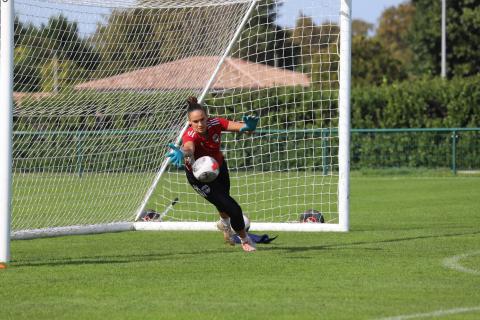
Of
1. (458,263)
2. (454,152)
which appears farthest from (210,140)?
(454,152)

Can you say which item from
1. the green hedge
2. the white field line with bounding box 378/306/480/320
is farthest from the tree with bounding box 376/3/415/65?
the white field line with bounding box 378/306/480/320

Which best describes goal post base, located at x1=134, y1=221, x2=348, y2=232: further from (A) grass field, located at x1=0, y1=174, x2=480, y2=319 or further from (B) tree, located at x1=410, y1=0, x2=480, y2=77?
(B) tree, located at x1=410, y1=0, x2=480, y2=77

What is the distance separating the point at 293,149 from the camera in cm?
2272

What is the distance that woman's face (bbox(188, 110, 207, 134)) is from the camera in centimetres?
1144

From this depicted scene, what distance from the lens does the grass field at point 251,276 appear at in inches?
301

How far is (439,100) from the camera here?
34031 millimetres

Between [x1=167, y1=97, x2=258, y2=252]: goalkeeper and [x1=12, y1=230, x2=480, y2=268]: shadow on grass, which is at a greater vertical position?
[x1=167, y1=97, x2=258, y2=252]: goalkeeper

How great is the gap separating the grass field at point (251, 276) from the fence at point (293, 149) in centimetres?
249

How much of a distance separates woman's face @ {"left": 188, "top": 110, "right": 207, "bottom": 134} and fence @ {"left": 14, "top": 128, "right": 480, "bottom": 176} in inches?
155

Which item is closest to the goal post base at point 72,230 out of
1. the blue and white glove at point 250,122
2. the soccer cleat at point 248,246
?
the soccer cleat at point 248,246

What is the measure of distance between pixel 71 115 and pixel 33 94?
1057 mm

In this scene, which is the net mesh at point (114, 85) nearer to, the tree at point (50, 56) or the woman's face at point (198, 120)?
the tree at point (50, 56)

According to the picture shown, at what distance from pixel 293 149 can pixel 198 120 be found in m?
11.4

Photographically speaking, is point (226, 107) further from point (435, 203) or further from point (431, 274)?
point (431, 274)
